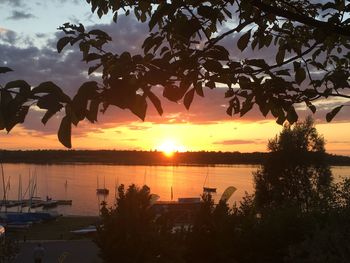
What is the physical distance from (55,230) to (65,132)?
202ft

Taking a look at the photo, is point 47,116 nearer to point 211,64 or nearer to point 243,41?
point 211,64

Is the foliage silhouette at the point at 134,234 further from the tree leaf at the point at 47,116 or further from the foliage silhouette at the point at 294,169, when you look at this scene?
the foliage silhouette at the point at 294,169

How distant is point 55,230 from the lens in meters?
60.9

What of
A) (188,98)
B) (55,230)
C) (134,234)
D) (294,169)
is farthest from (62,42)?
(55,230)

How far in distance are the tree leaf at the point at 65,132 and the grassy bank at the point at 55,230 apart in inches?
1954

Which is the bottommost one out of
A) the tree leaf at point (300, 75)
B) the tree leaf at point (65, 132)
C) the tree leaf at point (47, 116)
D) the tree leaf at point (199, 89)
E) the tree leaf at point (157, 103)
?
the tree leaf at point (65, 132)

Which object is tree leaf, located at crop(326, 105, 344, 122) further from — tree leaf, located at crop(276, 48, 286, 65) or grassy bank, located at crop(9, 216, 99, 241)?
grassy bank, located at crop(9, 216, 99, 241)

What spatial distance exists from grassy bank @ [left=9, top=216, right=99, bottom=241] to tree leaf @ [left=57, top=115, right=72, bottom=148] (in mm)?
49621

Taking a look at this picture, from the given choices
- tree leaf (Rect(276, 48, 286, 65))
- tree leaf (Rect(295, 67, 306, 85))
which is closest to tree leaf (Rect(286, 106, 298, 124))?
tree leaf (Rect(295, 67, 306, 85))

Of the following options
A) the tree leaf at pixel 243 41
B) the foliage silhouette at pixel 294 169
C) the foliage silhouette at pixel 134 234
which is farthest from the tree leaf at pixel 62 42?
the foliage silhouette at pixel 294 169

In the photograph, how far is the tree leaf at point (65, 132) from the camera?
175 centimetres

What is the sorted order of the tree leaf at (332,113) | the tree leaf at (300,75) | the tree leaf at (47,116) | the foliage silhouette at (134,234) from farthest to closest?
the foliage silhouette at (134,234) < the tree leaf at (300,75) < the tree leaf at (332,113) < the tree leaf at (47,116)

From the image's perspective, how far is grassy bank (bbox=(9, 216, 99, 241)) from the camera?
5248cm

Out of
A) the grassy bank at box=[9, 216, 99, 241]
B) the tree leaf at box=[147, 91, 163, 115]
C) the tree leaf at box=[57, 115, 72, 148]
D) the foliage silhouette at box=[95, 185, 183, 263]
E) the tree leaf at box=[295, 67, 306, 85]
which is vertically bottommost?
the grassy bank at box=[9, 216, 99, 241]
